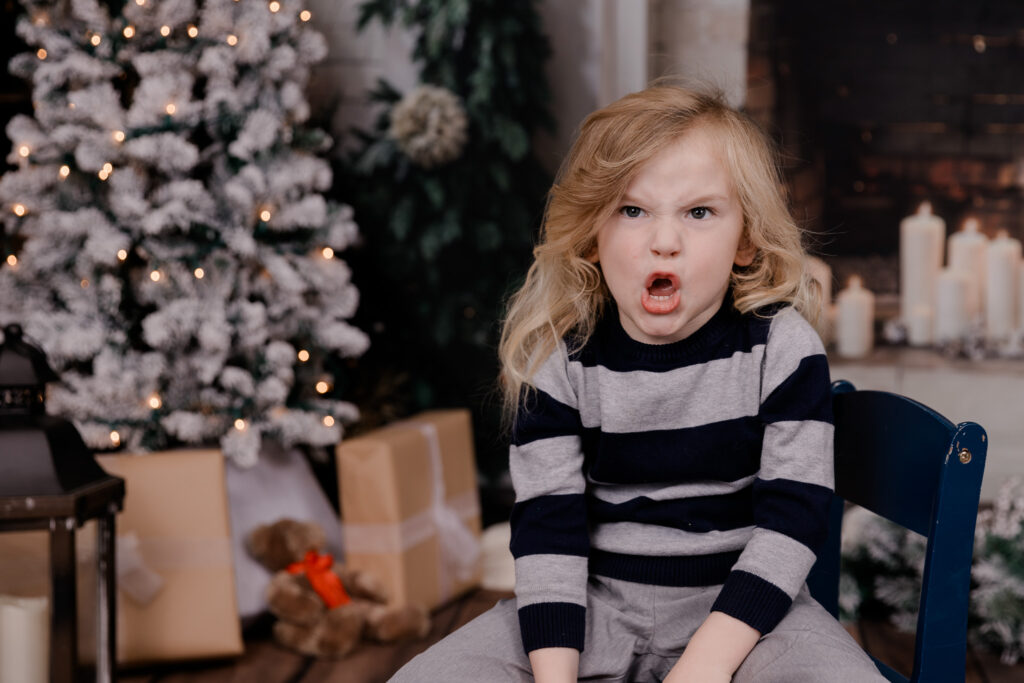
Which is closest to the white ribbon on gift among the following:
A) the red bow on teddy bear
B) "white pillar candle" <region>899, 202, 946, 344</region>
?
the red bow on teddy bear

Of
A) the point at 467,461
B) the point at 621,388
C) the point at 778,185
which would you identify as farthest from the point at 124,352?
the point at 778,185

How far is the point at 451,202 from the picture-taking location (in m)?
2.45

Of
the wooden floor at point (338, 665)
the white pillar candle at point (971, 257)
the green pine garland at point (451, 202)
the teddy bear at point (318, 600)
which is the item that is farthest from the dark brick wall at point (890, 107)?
the teddy bear at point (318, 600)

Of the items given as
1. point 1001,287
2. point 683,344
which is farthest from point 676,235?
point 1001,287

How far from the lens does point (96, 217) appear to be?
1911 mm

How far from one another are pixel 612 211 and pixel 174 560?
122 cm

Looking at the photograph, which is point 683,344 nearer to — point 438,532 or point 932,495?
point 932,495

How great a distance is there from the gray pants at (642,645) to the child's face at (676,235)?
0.29 metres

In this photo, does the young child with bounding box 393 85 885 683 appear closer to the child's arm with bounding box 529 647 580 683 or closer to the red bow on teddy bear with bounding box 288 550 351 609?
the child's arm with bounding box 529 647 580 683

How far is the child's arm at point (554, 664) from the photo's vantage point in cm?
94

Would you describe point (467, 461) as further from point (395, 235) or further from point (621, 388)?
point (621, 388)

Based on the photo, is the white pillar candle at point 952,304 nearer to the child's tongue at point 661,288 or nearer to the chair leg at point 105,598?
the child's tongue at point 661,288

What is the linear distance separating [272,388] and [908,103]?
6.39 ft

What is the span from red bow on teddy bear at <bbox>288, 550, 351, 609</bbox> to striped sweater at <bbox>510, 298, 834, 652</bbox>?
1010mm
